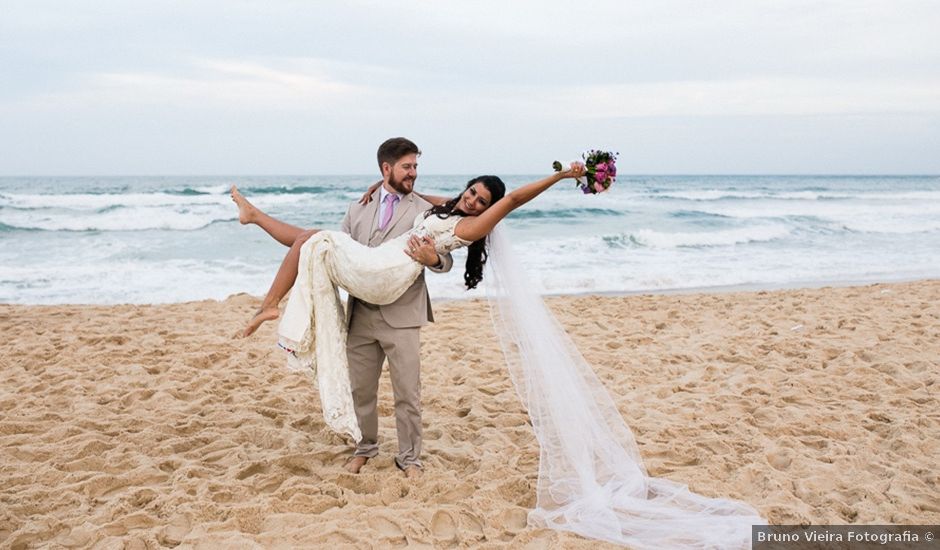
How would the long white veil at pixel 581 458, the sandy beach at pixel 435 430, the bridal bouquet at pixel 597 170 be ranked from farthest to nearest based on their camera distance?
the bridal bouquet at pixel 597 170 → the sandy beach at pixel 435 430 → the long white veil at pixel 581 458

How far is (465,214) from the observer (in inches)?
164

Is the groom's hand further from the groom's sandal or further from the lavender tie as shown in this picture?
the groom's sandal

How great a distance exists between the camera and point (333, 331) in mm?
4305

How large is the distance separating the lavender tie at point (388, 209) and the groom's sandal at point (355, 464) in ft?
4.89

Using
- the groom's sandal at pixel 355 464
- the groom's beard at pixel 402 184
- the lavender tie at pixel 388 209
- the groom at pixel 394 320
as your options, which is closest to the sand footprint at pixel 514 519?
the groom at pixel 394 320

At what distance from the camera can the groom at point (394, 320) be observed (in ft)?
13.8

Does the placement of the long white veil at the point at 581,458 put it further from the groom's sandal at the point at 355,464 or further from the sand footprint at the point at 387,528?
the groom's sandal at the point at 355,464

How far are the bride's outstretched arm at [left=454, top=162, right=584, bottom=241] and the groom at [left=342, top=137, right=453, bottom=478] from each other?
23 centimetres

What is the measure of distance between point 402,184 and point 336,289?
740 millimetres

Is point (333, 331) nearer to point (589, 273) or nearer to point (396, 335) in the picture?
point (396, 335)

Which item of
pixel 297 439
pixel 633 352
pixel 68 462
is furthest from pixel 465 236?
pixel 633 352

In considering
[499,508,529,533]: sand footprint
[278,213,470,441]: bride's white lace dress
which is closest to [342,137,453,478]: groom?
[278,213,470,441]: bride's white lace dress

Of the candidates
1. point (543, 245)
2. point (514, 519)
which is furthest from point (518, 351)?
point (543, 245)

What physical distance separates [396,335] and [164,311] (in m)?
6.00
